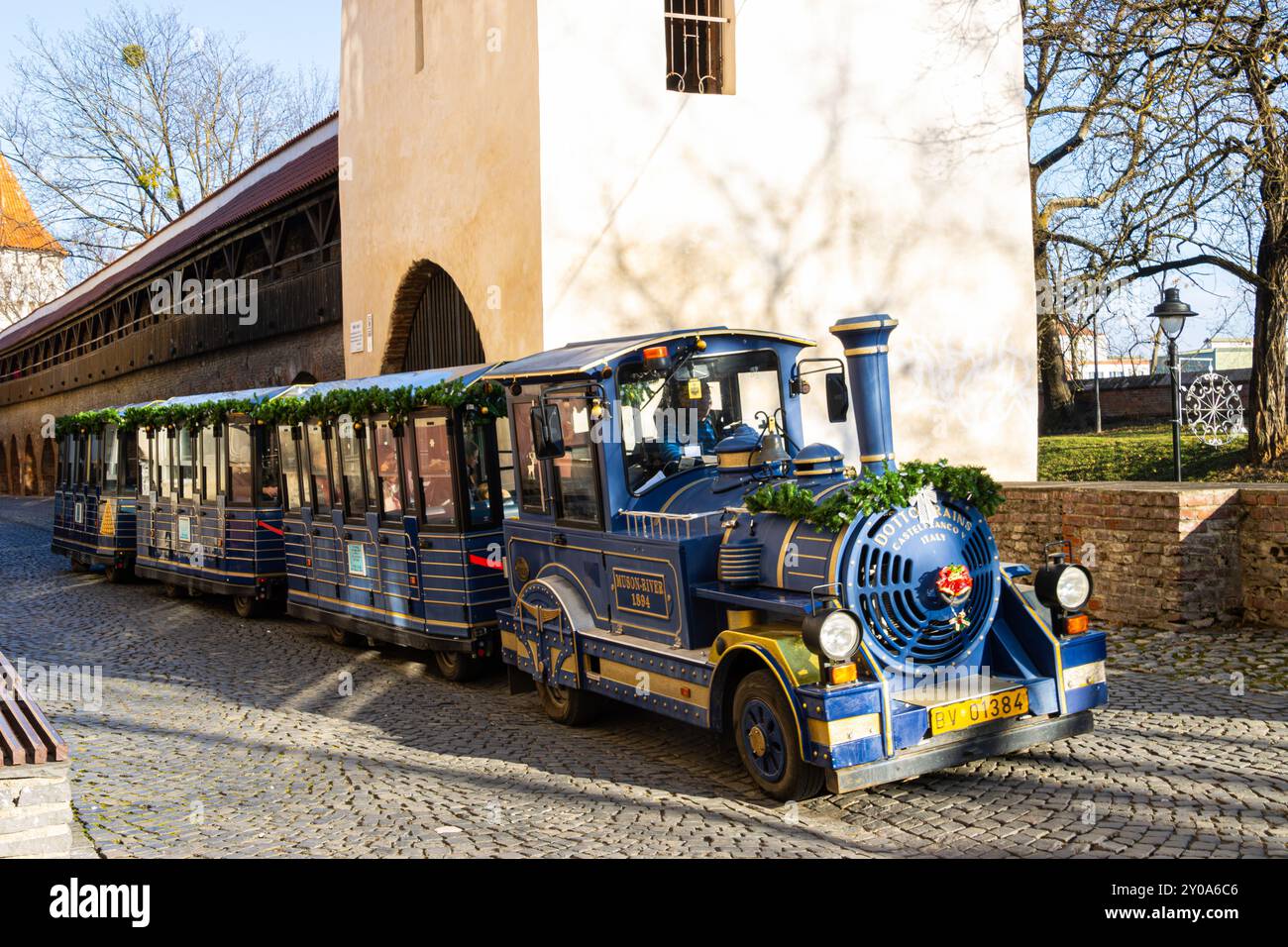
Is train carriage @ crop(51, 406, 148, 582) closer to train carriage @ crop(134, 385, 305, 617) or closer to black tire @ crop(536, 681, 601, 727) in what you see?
train carriage @ crop(134, 385, 305, 617)

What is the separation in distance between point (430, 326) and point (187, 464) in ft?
12.5

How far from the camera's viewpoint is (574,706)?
8.30m

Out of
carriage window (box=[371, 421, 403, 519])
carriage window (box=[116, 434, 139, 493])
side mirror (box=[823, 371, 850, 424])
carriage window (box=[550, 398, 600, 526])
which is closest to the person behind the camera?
side mirror (box=[823, 371, 850, 424])

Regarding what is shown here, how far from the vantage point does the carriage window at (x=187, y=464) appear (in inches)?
644

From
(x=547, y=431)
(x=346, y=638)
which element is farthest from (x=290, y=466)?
(x=547, y=431)

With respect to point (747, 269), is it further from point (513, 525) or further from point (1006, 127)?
point (513, 525)

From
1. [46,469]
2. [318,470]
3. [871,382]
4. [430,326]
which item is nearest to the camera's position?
[871,382]

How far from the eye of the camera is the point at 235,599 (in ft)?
49.6

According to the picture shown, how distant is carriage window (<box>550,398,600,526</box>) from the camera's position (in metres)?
7.90

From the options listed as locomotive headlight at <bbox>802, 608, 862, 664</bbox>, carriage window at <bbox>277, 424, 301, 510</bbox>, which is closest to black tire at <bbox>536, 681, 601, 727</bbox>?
locomotive headlight at <bbox>802, 608, 862, 664</bbox>

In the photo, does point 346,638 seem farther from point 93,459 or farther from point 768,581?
point 93,459

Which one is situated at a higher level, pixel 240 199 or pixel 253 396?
pixel 240 199

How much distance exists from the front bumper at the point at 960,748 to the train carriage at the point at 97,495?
602 inches

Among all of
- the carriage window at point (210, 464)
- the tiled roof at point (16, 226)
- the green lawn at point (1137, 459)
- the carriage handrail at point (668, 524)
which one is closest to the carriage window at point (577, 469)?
the carriage handrail at point (668, 524)
